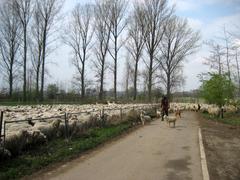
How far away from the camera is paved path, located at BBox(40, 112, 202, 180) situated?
7.84 m

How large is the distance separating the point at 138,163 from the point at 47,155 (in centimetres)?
278

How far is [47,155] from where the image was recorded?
32.6 feet

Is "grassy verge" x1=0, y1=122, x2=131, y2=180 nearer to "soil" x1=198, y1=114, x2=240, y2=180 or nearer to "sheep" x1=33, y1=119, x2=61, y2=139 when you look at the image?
"sheep" x1=33, y1=119, x2=61, y2=139

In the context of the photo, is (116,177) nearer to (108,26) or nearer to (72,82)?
(108,26)

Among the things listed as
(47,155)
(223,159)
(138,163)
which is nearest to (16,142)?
(47,155)

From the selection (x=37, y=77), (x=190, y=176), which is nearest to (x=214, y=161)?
(x=190, y=176)

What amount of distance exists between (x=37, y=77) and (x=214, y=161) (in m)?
37.4

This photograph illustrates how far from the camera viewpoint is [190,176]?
25.9 ft

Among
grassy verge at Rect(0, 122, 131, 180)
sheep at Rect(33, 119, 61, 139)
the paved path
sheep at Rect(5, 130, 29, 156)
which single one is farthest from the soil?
sheep at Rect(33, 119, 61, 139)

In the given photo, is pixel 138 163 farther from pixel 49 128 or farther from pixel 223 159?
pixel 49 128

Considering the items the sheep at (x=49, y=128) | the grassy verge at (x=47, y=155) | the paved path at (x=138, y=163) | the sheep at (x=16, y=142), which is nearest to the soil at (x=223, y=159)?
the paved path at (x=138, y=163)

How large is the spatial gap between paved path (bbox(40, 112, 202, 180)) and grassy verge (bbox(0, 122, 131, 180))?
53 cm

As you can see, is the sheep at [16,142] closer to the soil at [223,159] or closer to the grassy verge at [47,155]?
the grassy verge at [47,155]

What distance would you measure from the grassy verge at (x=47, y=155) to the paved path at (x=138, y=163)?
532mm
